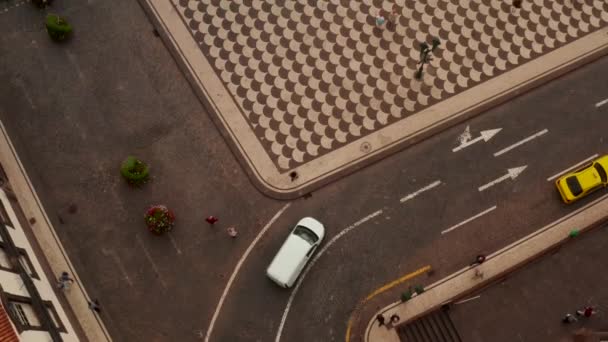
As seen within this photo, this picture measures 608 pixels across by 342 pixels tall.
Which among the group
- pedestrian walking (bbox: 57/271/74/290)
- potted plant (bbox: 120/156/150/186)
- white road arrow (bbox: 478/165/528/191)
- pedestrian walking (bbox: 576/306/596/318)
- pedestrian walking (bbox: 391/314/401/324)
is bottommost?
pedestrian walking (bbox: 576/306/596/318)

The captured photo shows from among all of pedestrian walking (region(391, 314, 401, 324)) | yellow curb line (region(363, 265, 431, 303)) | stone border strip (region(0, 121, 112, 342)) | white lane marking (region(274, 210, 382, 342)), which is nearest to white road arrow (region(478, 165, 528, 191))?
yellow curb line (region(363, 265, 431, 303))

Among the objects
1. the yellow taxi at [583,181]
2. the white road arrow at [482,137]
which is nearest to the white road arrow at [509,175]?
the yellow taxi at [583,181]

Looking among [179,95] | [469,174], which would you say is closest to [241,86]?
[179,95]

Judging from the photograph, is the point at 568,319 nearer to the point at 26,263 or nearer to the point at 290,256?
the point at 290,256

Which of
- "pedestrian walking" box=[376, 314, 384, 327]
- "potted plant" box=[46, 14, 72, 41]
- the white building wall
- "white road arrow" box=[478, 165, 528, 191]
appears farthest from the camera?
"potted plant" box=[46, 14, 72, 41]

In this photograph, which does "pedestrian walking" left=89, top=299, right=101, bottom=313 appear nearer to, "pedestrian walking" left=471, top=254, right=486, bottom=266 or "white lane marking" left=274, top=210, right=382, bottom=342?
"white lane marking" left=274, top=210, right=382, bottom=342

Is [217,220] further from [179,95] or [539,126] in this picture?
[539,126]

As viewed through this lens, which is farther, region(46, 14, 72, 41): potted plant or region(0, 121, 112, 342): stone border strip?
region(46, 14, 72, 41): potted plant
